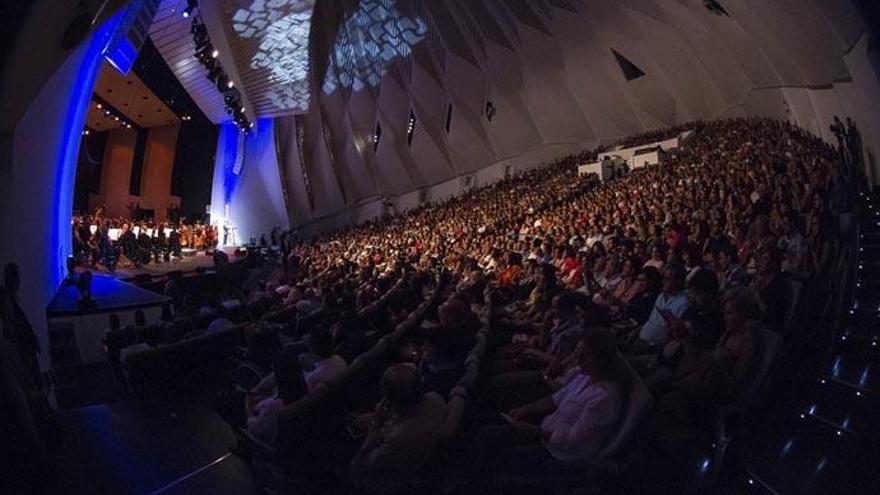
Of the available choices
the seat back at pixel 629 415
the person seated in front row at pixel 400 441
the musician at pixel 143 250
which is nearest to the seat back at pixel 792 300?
the seat back at pixel 629 415

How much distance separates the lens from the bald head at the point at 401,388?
250 cm

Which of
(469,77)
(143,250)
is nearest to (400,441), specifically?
(143,250)

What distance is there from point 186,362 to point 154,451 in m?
1.61

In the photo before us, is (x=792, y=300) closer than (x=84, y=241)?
Yes

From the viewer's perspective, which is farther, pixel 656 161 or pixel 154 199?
pixel 154 199

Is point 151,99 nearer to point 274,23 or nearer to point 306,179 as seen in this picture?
point 274,23

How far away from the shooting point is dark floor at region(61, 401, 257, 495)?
331 centimetres

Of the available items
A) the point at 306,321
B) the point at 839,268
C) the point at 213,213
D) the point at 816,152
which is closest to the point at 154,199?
the point at 213,213

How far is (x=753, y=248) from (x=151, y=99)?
962 inches

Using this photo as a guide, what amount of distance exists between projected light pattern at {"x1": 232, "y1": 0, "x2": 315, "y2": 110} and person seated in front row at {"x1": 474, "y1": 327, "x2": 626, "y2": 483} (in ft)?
74.7

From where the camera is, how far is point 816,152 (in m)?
9.46

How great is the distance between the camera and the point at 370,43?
89.4 ft

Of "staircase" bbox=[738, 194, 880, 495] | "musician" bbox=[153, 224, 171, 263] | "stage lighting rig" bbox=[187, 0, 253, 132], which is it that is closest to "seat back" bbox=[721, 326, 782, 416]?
"staircase" bbox=[738, 194, 880, 495]

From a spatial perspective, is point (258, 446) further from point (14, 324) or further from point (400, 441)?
point (14, 324)
